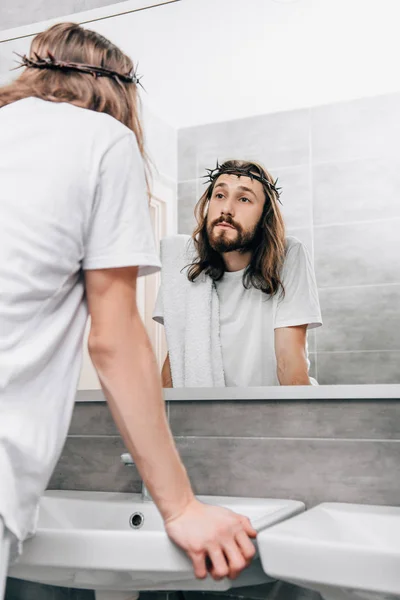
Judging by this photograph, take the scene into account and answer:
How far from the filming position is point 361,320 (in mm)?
1408

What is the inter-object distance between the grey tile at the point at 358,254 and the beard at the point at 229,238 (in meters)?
0.16

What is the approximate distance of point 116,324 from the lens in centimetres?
96

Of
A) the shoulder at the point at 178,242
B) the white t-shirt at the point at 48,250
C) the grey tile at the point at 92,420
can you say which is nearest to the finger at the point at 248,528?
the white t-shirt at the point at 48,250

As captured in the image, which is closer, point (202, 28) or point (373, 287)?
point (373, 287)

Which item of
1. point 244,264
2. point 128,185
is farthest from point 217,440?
point 128,185

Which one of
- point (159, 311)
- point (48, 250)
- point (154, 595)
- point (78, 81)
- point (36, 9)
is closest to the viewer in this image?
point (48, 250)

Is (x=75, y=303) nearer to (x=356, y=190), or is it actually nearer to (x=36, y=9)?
(x=356, y=190)

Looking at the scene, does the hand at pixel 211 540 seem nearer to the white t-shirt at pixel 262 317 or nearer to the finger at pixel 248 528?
the finger at pixel 248 528

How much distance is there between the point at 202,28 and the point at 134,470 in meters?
1.12

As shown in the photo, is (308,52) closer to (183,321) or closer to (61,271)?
(183,321)

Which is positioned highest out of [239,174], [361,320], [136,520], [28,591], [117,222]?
[239,174]

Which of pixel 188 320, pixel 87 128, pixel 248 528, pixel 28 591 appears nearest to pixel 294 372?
pixel 188 320

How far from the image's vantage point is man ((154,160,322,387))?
147cm

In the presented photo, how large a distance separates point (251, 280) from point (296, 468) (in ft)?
1.43
